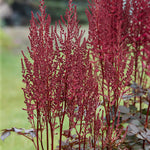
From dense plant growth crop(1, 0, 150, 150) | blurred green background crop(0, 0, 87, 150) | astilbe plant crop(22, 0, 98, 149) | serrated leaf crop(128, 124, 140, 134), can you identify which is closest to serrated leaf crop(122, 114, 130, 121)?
dense plant growth crop(1, 0, 150, 150)

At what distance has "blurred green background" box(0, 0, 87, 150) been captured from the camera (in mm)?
4289

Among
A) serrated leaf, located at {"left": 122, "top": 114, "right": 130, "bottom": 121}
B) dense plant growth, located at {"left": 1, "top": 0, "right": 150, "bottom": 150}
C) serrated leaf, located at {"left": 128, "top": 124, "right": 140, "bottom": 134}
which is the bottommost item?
serrated leaf, located at {"left": 128, "top": 124, "right": 140, "bottom": 134}

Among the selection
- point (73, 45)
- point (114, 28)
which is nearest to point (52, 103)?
point (73, 45)

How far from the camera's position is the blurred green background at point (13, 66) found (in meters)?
4.29

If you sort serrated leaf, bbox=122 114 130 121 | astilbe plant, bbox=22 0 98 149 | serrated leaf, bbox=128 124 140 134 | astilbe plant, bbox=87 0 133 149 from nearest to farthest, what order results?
astilbe plant, bbox=22 0 98 149 → astilbe plant, bbox=87 0 133 149 → serrated leaf, bbox=128 124 140 134 → serrated leaf, bbox=122 114 130 121

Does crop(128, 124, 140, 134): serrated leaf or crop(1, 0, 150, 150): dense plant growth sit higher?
crop(1, 0, 150, 150): dense plant growth

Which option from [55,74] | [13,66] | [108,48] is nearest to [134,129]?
[108,48]

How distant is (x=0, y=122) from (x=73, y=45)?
3.93 meters

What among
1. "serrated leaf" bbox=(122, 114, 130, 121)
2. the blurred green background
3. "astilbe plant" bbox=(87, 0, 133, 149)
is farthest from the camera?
the blurred green background

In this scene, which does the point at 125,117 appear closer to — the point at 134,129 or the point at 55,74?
the point at 134,129

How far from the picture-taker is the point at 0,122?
5.42m

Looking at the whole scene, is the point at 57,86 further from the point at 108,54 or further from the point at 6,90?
the point at 6,90

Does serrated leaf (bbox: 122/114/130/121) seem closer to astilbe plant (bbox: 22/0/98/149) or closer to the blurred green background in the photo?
astilbe plant (bbox: 22/0/98/149)

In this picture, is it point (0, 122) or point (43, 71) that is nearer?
point (43, 71)
